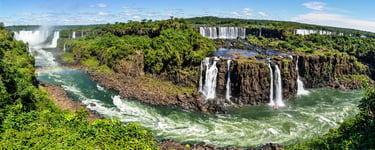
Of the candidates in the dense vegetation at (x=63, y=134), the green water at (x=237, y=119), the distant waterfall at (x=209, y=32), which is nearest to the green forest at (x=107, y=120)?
the dense vegetation at (x=63, y=134)

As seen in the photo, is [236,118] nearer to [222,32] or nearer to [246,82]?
[246,82]

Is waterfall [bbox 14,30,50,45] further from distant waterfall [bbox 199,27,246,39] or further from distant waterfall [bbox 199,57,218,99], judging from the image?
distant waterfall [bbox 199,57,218,99]

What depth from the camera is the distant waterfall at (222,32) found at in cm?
7712

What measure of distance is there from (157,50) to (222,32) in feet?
124

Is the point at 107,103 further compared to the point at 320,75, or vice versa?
the point at 320,75

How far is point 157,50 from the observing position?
160 ft

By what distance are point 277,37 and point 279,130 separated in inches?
2499

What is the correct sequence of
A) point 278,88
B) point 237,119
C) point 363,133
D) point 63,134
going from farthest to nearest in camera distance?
point 278,88 < point 237,119 < point 63,134 < point 363,133

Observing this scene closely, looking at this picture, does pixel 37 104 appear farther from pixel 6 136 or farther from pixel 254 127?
pixel 254 127

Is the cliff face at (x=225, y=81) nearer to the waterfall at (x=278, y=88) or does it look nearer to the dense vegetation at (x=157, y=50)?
the waterfall at (x=278, y=88)

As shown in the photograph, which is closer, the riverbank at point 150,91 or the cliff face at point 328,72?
the riverbank at point 150,91

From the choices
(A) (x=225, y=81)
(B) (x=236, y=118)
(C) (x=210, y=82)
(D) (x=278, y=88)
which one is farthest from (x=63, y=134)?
(D) (x=278, y=88)

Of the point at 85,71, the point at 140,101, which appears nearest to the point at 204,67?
the point at 140,101

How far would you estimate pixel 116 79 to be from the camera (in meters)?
45.7
